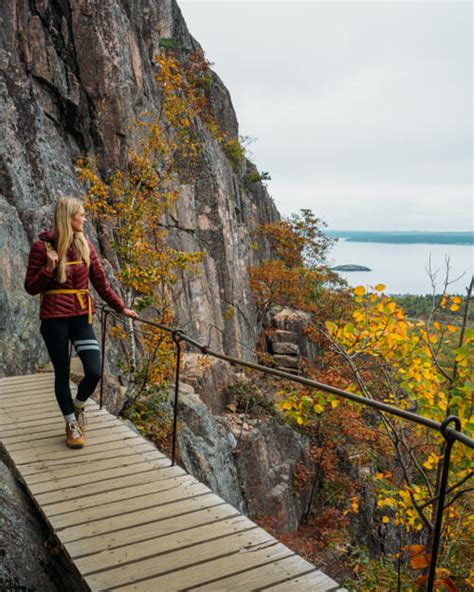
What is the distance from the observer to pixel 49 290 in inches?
181

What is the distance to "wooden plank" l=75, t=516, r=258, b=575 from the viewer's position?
9.84 ft

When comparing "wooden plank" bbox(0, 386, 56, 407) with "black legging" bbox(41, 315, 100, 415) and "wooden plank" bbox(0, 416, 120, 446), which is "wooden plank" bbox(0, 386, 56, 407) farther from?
"black legging" bbox(41, 315, 100, 415)

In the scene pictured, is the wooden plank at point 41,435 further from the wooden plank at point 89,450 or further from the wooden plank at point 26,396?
the wooden plank at point 26,396

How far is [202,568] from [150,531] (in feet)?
1.83

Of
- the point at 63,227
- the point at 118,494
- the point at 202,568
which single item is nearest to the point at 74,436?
the point at 118,494

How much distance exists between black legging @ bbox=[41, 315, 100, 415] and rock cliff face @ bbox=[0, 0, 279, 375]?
1.21m

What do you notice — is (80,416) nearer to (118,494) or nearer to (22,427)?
(22,427)

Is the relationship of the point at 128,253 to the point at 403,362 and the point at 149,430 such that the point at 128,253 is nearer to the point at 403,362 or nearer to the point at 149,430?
the point at 149,430

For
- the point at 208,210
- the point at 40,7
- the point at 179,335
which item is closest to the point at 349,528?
the point at 208,210

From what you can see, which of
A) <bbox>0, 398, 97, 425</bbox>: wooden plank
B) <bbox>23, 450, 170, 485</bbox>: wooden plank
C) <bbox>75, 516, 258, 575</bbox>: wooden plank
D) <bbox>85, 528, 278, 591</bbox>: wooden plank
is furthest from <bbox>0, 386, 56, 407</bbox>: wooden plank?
<bbox>85, 528, 278, 591</bbox>: wooden plank

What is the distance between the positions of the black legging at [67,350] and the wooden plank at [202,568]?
81.7 inches

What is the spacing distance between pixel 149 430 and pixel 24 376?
8.41 feet

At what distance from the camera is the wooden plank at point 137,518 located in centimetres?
333

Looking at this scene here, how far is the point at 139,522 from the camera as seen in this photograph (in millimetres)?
3494
